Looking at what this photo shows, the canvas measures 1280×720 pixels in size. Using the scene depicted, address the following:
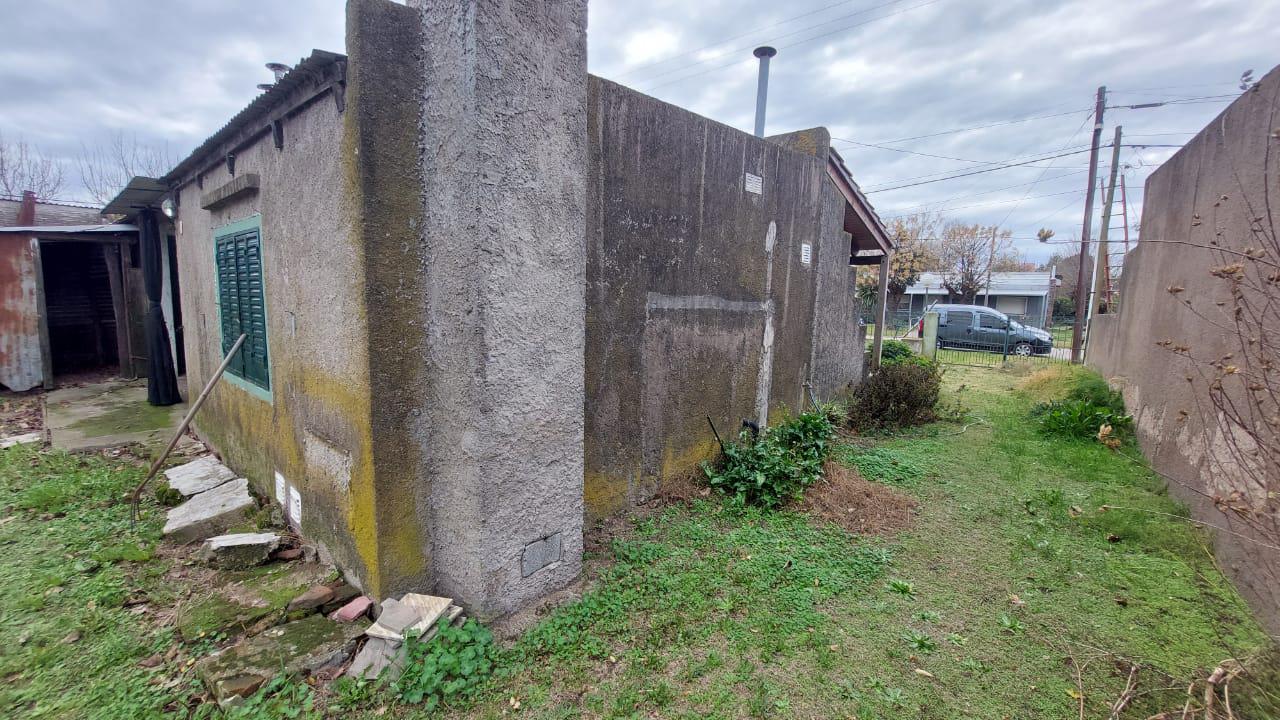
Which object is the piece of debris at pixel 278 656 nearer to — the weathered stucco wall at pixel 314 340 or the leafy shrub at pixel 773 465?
the weathered stucco wall at pixel 314 340

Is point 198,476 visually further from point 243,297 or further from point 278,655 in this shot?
point 278,655

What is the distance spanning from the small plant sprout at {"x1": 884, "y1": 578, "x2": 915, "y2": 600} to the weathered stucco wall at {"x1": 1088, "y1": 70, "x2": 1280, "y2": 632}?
1.43 m

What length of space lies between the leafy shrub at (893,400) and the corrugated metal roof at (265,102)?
658 cm

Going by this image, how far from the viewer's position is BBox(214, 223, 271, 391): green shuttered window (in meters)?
3.79

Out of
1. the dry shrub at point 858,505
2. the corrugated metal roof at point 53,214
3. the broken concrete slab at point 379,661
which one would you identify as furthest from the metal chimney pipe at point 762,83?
the corrugated metal roof at point 53,214

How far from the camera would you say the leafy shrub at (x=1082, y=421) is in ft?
19.6

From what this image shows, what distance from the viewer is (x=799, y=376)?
6.22 m

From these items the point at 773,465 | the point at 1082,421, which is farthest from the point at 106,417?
the point at 1082,421

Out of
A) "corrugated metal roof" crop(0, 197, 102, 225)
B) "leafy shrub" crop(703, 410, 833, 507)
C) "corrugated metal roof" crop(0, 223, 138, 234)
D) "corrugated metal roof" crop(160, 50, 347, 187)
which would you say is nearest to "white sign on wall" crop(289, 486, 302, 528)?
"corrugated metal roof" crop(160, 50, 347, 187)

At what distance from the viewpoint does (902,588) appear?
10.5ft

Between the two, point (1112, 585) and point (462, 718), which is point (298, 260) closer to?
point (462, 718)

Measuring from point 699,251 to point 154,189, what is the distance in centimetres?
600

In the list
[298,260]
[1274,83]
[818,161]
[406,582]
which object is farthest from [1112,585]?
[298,260]

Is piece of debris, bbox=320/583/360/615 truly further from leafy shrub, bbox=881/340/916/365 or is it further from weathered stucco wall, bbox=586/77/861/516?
leafy shrub, bbox=881/340/916/365
